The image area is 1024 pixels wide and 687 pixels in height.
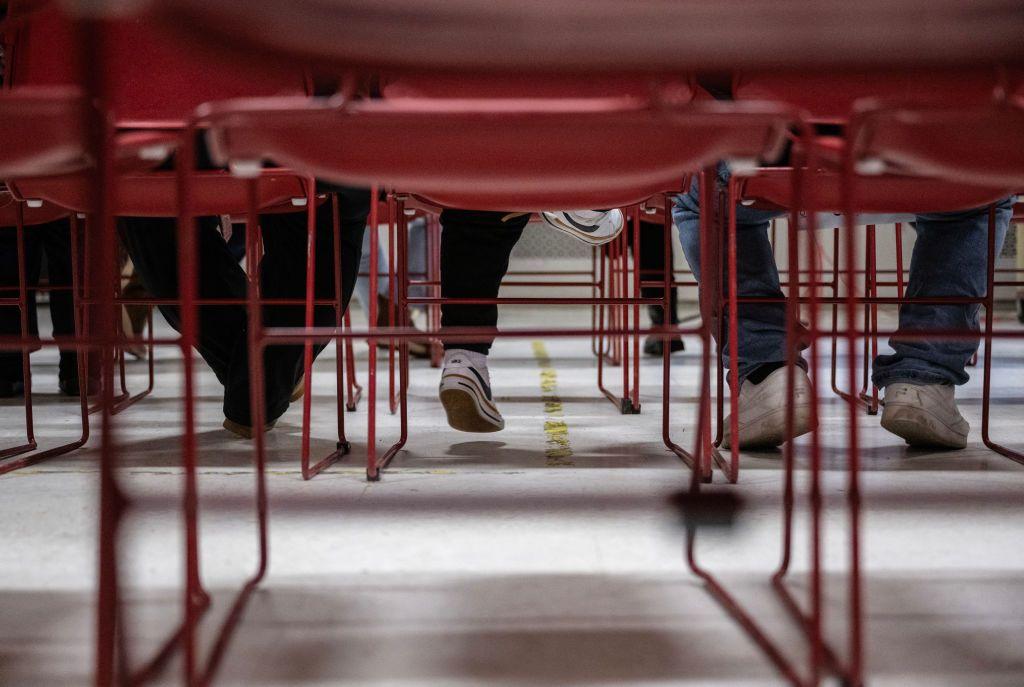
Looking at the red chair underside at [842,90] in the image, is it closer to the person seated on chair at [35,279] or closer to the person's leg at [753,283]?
the person's leg at [753,283]

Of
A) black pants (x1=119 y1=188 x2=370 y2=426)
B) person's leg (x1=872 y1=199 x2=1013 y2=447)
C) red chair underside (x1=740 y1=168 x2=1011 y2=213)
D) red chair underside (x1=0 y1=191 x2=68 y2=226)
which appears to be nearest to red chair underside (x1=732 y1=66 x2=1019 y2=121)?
red chair underside (x1=740 y1=168 x2=1011 y2=213)

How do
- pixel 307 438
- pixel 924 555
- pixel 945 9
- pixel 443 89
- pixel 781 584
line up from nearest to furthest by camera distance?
pixel 945 9
pixel 443 89
pixel 781 584
pixel 924 555
pixel 307 438

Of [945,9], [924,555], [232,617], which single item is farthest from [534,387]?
[945,9]

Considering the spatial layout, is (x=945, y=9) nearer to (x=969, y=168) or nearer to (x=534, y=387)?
(x=969, y=168)

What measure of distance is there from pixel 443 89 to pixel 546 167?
181 millimetres

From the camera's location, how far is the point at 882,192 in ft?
3.85

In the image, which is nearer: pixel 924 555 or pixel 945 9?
pixel 945 9

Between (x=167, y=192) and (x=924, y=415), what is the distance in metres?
1.42

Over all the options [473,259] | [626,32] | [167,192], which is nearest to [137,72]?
[167,192]

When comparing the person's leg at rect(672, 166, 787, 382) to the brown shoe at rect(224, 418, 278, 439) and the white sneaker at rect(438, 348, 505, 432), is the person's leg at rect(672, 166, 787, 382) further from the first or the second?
the brown shoe at rect(224, 418, 278, 439)

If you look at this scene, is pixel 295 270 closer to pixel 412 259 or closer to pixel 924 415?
pixel 924 415

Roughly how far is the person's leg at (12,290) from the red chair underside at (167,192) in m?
1.22

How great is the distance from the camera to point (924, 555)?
1103 millimetres

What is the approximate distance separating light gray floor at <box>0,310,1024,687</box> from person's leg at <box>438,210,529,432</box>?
0.10 meters
